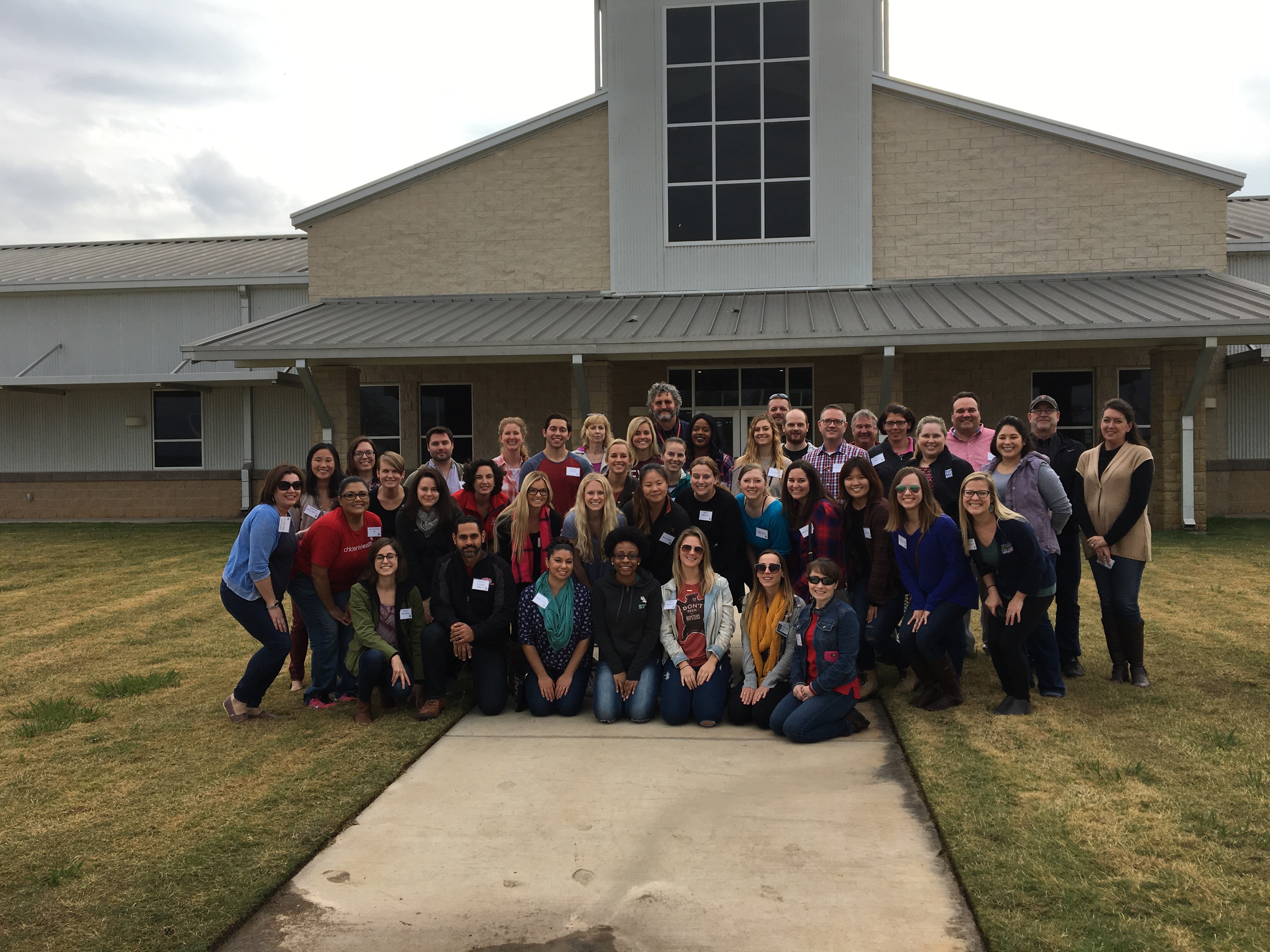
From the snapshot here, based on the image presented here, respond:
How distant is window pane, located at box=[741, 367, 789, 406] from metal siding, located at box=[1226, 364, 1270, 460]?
8.17 meters

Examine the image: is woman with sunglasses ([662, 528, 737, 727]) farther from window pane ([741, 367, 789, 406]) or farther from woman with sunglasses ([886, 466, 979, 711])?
window pane ([741, 367, 789, 406])

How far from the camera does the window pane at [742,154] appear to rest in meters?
16.5

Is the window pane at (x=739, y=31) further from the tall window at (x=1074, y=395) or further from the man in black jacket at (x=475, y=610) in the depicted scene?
the man in black jacket at (x=475, y=610)

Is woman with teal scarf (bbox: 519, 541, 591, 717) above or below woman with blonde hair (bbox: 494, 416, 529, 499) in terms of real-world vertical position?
below

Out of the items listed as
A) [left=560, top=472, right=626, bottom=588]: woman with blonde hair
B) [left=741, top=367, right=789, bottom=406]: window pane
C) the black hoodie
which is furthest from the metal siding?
the black hoodie

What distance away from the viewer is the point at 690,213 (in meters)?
16.6

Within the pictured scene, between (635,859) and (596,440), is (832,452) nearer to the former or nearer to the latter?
(596,440)

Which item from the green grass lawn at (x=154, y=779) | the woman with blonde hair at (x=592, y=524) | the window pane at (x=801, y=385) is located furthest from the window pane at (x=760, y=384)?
the woman with blonde hair at (x=592, y=524)

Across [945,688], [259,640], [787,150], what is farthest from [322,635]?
[787,150]

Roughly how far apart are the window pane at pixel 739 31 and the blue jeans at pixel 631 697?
45.8 feet

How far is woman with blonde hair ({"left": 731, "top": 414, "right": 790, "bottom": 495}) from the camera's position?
22.6 feet

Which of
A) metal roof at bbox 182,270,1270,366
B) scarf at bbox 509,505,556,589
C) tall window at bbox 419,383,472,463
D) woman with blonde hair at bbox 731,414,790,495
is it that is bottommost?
scarf at bbox 509,505,556,589

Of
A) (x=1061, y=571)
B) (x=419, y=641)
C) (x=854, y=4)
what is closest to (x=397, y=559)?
(x=419, y=641)

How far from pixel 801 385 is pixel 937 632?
37.7 feet
